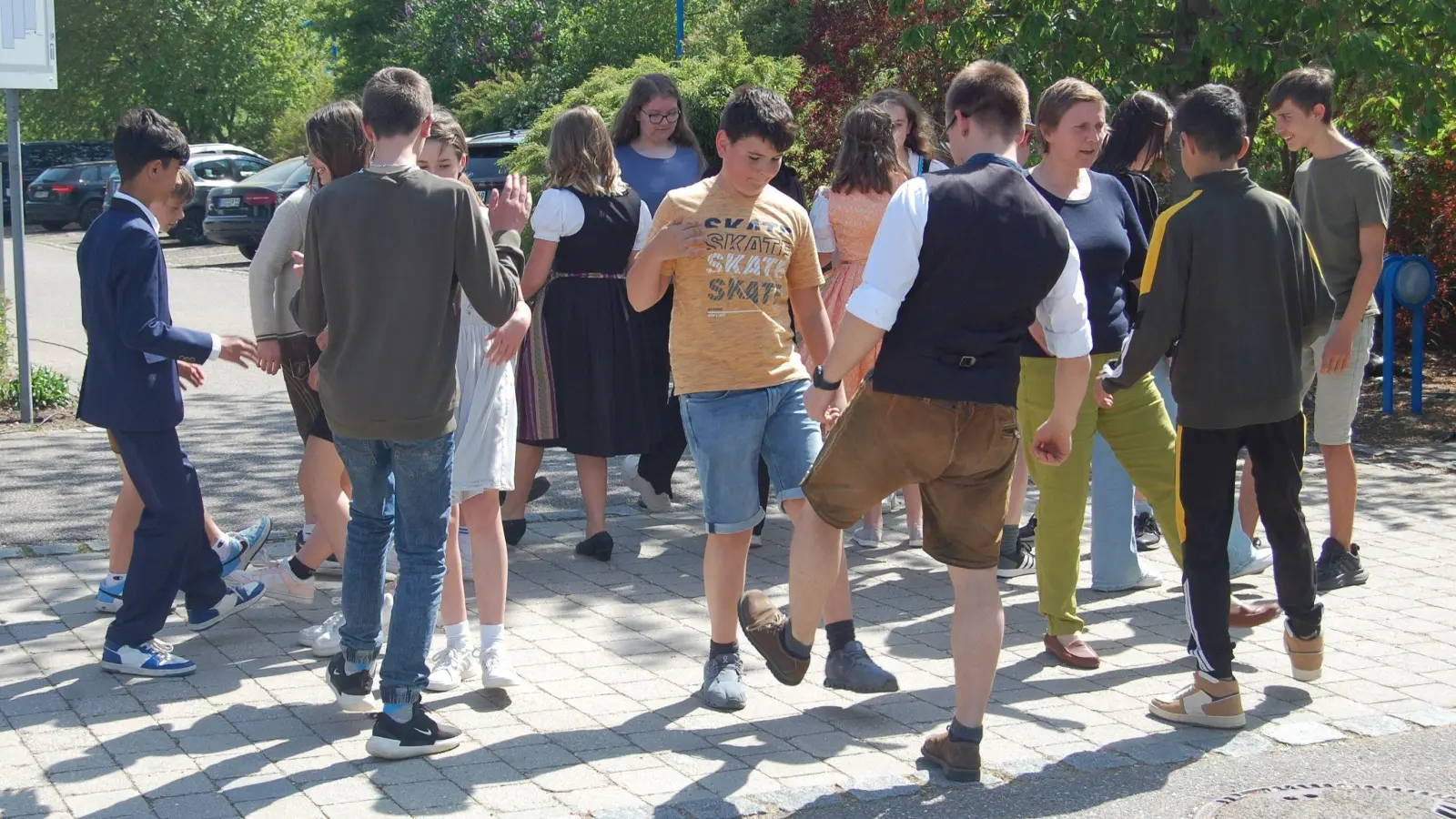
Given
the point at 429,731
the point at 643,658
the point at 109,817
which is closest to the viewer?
the point at 109,817

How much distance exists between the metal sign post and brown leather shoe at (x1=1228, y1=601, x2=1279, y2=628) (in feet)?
24.7

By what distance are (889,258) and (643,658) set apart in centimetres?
196

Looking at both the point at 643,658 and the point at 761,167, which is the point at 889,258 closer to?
the point at 761,167

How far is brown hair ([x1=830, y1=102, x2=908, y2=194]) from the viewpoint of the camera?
634 centimetres

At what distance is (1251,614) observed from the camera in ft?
18.4

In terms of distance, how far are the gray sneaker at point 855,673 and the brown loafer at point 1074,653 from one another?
28.1 inches

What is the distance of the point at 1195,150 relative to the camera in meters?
4.79

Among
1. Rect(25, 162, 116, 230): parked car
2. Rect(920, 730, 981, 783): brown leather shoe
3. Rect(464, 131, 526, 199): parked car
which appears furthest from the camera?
Rect(25, 162, 116, 230): parked car

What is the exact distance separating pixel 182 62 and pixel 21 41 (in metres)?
33.5

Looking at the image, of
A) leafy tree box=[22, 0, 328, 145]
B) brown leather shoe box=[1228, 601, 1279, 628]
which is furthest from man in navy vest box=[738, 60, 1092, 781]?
leafy tree box=[22, 0, 328, 145]

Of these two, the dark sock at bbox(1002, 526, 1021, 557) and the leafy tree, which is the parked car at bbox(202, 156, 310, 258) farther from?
the dark sock at bbox(1002, 526, 1021, 557)

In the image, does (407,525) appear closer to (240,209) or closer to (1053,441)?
(1053,441)

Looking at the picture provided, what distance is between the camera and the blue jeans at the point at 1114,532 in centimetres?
621

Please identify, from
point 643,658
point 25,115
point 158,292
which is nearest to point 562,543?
point 643,658
